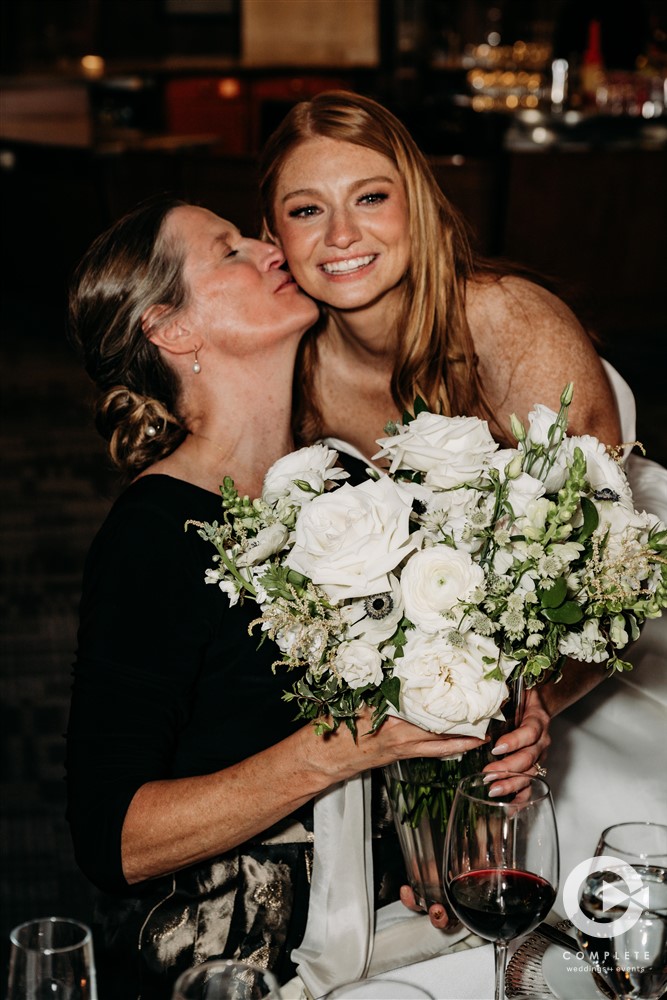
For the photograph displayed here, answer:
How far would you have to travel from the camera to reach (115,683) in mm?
1735

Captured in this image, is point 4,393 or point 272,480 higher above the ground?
point 272,480

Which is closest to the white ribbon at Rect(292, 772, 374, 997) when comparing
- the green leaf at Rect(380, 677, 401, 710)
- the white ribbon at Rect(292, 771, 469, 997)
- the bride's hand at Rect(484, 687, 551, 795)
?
the white ribbon at Rect(292, 771, 469, 997)

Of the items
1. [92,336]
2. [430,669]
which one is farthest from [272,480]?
[92,336]

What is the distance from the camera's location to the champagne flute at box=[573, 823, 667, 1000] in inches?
42.4

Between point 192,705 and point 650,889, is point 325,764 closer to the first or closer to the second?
point 192,705

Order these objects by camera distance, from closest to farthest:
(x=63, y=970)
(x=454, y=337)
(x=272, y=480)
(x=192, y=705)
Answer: (x=63, y=970) < (x=272, y=480) < (x=192, y=705) < (x=454, y=337)

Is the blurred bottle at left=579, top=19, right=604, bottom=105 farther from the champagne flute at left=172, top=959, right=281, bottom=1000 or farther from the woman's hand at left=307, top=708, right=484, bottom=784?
the champagne flute at left=172, top=959, right=281, bottom=1000

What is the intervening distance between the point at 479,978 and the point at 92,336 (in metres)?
1.29

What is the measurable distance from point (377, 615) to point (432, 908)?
1.85 ft

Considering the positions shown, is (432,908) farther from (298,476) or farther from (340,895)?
(298,476)

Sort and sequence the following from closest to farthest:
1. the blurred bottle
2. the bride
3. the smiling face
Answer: the smiling face
the bride
the blurred bottle

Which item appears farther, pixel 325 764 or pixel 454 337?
pixel 454 337

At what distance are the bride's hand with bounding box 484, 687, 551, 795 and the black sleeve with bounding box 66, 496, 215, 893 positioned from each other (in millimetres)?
502

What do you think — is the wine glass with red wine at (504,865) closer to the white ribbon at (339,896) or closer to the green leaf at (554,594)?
the green leaf at (554,594)
